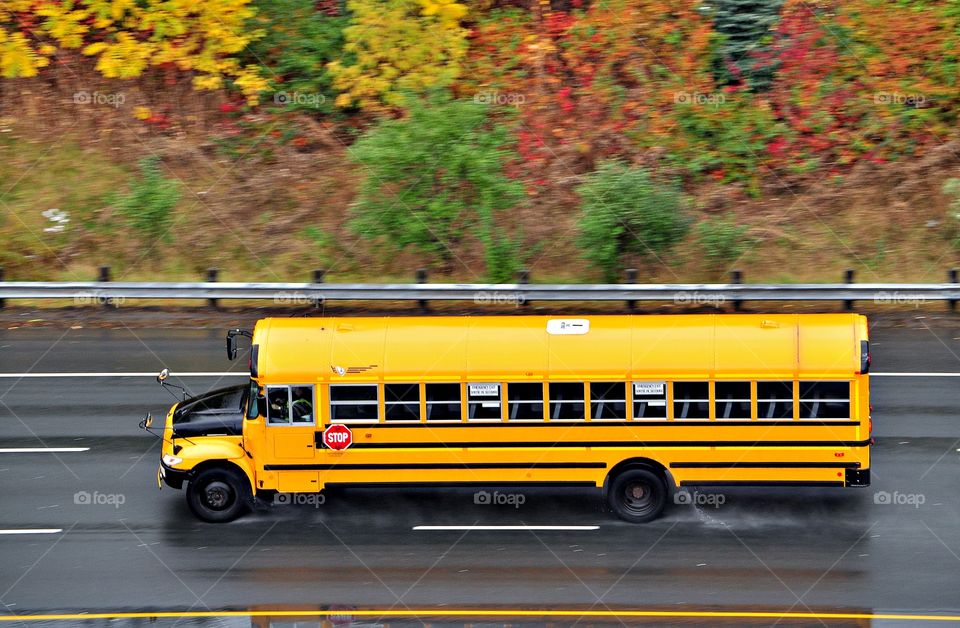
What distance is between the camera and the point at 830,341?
608 inches

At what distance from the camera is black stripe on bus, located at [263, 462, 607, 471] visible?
1588 cm

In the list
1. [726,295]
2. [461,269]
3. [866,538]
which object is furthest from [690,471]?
[461,269]

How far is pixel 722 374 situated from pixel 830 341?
1558 mm

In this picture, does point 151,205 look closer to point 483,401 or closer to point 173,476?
point 173,476

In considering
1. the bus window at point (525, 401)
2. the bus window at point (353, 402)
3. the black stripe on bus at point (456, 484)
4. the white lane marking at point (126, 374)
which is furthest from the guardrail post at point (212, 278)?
the bus window at point (525, 401)

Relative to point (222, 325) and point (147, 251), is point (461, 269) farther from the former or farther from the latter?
point (147, 251)

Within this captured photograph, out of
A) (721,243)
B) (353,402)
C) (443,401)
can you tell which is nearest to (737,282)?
(721,243)

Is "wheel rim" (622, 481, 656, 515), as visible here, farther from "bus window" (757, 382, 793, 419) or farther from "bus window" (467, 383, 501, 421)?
"bus window" (467, 383, 501, 421)

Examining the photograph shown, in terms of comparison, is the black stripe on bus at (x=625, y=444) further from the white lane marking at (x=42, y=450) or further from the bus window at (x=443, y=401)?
the white lane marking at (x=42, y=450)

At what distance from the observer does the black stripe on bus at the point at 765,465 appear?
15570 millimetres

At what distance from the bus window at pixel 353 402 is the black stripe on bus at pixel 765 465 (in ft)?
14.2

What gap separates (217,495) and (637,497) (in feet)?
20.0

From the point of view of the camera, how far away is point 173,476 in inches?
639

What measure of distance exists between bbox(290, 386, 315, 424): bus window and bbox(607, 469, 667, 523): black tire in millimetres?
4441
